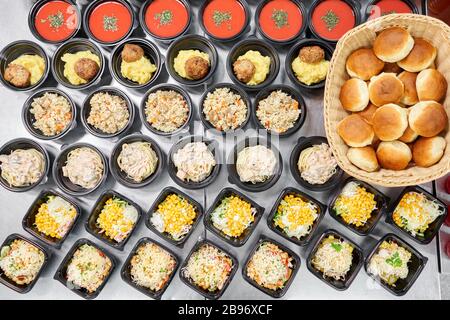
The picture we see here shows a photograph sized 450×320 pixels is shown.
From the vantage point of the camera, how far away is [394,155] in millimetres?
2680

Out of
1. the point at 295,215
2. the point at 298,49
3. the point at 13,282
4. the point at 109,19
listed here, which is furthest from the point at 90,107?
the point at 295,215

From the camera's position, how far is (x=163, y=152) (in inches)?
133

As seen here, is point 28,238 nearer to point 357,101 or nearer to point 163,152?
point 163,152

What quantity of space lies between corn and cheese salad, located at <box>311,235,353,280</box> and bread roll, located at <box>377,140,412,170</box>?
2.52 feet

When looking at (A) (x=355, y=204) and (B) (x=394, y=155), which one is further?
(A) (x=355, y=204)

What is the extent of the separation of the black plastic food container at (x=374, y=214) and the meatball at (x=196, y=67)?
4.61ft

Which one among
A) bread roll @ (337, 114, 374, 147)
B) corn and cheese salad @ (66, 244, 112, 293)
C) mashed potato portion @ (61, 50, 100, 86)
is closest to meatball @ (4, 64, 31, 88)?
mashed potato portion @ (61, 50, 100, 86)

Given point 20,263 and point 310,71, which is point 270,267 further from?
point 20,263

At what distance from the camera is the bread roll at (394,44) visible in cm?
269

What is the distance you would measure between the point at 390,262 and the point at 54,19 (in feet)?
11.3

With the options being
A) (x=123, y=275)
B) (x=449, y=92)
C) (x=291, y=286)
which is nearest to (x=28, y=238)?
(x=123, y=275)

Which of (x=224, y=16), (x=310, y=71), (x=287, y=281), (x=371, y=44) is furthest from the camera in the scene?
(x=224, y=16)

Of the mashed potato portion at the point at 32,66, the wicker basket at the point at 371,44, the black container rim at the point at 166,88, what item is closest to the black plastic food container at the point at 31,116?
the mashed potato portion at the point at 32,66

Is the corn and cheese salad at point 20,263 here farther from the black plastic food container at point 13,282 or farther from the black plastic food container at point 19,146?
the black plastic food container at point 19,146
